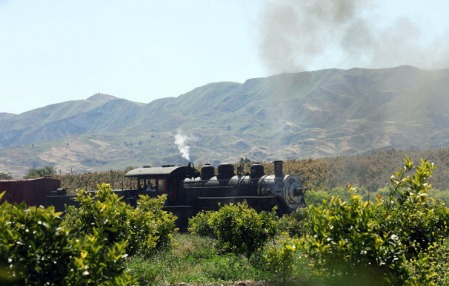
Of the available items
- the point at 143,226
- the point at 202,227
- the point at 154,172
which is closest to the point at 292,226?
the point at 202,227

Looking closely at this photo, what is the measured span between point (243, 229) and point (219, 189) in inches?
514

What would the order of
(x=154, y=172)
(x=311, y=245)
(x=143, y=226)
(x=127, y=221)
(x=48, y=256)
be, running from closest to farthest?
(x=48, y=256) → (x=311, y=245) → (x=127, y=221) → (x=143, y=226) → (x=154, y=172)

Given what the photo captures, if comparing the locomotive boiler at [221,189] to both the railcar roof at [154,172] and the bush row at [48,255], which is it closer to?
the railcar roof at [154,172]

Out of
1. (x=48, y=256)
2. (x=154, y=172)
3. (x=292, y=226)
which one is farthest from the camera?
(x=154, y=172)

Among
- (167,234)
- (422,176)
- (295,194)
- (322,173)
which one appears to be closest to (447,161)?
(322,173)

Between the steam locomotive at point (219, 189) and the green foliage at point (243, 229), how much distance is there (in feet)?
34.4

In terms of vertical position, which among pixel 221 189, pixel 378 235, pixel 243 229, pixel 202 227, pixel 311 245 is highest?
pixel 378 235

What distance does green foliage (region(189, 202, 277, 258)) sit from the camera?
1720 cm

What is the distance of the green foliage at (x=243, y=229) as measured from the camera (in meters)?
17.2

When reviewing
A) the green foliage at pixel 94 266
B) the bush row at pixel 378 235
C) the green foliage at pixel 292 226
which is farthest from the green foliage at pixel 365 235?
the green foliage at pixel 292 226

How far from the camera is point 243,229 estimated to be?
17.3 metres

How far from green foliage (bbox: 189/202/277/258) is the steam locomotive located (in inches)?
413

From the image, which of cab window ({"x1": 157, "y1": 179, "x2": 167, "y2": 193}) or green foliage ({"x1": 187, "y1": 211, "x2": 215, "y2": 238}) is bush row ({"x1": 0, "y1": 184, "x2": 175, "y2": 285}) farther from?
cab window ({"x1": 157, "y1": 179, "x2": 167, "y2": 193})

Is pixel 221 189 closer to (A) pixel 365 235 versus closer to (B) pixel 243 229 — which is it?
(B) pixel 243 229
